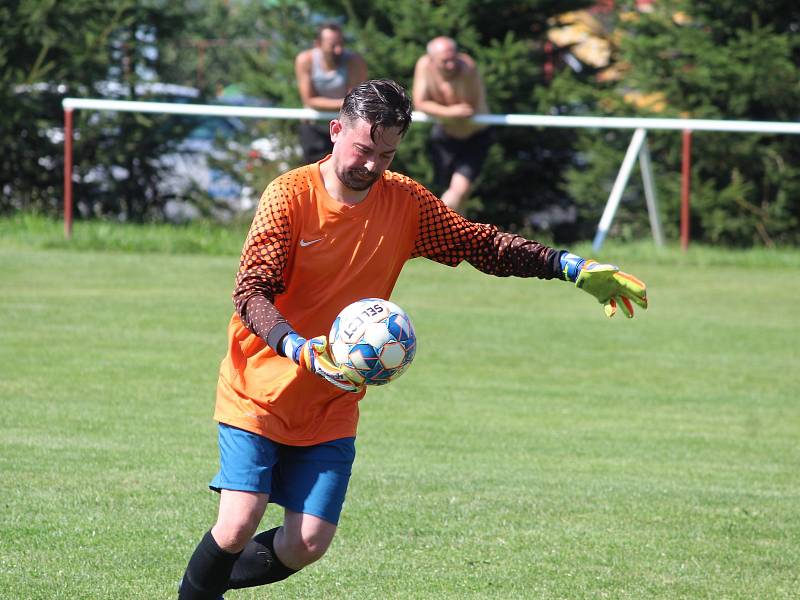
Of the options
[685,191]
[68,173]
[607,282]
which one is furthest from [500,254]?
[68,173]

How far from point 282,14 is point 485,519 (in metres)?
12.9

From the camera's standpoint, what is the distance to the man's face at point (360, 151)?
15.7 ft

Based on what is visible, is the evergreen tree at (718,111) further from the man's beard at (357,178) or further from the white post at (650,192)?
the man's beard at (357,178)

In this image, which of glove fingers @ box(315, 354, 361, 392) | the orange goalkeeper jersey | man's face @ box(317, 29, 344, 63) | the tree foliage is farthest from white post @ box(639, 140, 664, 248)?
glove fingers @ box(315, 354, 361, 392)

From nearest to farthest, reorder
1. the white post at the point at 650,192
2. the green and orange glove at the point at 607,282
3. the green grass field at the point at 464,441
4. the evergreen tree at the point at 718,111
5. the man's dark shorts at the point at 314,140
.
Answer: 1. the green and orange glove at the point at 607,282
2. the green grass field at the point at 464,441
3. the man's dark shorts at the point at 314,140
4. the white post at the point at 650,192
5. the evergreen tree at the point at 718,111

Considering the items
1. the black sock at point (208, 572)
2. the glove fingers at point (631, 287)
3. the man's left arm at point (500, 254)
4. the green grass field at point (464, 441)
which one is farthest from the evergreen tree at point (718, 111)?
the black sock at point (208, 572)

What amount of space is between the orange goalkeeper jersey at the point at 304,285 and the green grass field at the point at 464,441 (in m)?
1.08

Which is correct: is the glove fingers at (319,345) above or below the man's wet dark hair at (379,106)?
below

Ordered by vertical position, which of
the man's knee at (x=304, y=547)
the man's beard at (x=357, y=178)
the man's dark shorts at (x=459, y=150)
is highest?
the man's beard at (x=357, y=178)

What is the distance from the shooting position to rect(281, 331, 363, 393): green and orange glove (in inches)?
171

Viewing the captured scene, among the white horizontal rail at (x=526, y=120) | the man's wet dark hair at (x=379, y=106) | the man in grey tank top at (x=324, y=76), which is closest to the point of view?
the man's wet dark hair at (x=379, y=106)

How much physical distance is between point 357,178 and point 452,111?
9.89m

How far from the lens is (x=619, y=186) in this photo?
16.1 metres

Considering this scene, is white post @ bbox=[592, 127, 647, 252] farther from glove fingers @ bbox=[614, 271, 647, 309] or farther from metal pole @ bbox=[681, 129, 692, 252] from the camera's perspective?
glove fingers @ bbox=[614, 271, 647, 309]
